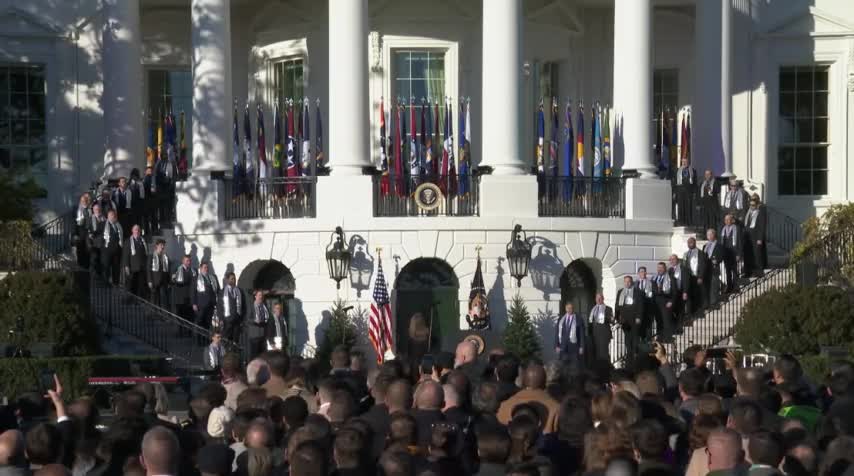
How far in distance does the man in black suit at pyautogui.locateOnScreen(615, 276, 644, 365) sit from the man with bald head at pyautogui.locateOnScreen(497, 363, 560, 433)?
1964cm

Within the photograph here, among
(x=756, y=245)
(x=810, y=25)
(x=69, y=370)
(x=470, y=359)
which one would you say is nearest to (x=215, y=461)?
(x=470, y=359)

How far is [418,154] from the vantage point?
3872 centimetres

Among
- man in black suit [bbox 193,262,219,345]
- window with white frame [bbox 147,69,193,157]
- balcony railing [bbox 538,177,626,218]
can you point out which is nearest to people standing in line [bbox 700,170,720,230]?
balcony railing [bbox 538,177,626,218]

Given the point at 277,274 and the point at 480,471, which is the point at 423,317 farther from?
the point at 480,471

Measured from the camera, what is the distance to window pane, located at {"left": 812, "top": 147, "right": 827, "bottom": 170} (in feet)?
145

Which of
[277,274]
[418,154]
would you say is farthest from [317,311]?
[418,154]

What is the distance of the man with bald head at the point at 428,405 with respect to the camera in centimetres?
1338

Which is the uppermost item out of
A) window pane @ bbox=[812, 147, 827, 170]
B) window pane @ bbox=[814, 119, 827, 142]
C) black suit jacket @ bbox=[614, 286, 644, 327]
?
window pane @ bbox=[814, 119, 827, 142]

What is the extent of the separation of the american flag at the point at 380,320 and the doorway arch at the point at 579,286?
409cm

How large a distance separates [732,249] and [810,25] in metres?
8.93

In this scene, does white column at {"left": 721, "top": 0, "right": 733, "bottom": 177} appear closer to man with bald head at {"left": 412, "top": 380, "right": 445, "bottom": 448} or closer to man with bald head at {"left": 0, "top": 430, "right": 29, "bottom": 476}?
man with bald head at {"left": 412, "top": 380, "right": 445, "bottom": 448}

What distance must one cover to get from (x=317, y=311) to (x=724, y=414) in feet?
77.2

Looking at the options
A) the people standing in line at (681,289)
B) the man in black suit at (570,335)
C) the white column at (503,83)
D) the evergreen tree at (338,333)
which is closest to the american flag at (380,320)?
the evergreen tree at (338,333)

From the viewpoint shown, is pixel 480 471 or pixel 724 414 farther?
pixel 724 414
